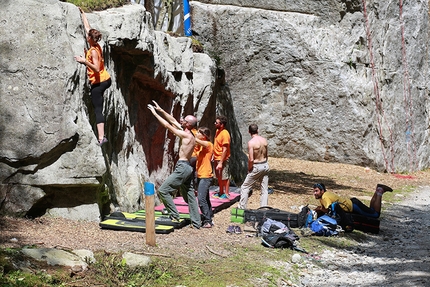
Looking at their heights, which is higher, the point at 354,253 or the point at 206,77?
the point at 206,77

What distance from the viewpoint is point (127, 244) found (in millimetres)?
8258

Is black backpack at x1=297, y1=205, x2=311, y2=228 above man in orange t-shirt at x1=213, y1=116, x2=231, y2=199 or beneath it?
beneath

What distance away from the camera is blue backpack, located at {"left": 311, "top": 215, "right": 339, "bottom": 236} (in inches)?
414

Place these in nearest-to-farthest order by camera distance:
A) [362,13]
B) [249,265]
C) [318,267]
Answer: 1. [249,265]
2. [318,267]
3. [362,13]

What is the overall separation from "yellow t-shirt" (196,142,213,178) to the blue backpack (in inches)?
74.4

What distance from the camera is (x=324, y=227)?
1051 centimetres

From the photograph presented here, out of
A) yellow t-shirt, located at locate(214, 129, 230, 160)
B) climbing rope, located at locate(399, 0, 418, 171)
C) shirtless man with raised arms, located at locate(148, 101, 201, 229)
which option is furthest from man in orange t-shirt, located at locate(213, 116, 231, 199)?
climbing rope, located at locate(399, 0, 418, 171)

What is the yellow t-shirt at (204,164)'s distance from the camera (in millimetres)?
10594

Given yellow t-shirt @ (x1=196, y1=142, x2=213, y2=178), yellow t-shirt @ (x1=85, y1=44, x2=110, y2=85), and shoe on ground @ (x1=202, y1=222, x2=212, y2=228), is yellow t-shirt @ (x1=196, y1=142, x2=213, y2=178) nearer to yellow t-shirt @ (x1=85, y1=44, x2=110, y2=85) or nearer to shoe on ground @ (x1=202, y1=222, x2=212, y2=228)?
shoe on ground @ (x1=202, y1=222, x2=212, y2=228)

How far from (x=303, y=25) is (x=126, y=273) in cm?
1573

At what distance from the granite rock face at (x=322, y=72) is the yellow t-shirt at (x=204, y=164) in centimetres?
1102

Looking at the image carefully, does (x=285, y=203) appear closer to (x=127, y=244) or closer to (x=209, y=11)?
(x=127, y=244)

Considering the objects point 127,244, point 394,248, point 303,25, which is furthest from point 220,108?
point 127,244

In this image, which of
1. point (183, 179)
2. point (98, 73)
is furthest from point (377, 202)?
point (98, 73)
